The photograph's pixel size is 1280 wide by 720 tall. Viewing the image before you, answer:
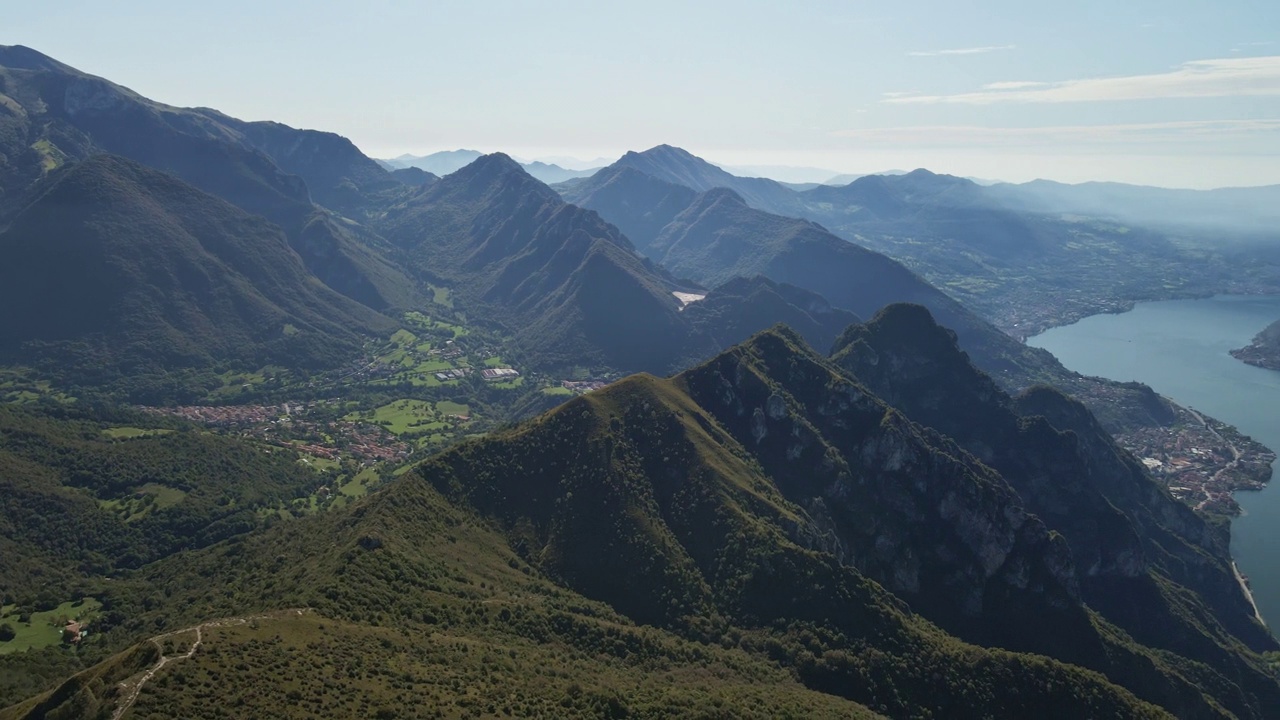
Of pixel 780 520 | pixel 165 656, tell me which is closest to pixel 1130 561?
pixel 780 520

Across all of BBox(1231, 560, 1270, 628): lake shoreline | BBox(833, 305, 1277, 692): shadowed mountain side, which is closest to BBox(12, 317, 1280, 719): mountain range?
BBox(833, 305, 1277, 692): shadowed mountain side

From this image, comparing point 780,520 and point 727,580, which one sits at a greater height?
point 780,520

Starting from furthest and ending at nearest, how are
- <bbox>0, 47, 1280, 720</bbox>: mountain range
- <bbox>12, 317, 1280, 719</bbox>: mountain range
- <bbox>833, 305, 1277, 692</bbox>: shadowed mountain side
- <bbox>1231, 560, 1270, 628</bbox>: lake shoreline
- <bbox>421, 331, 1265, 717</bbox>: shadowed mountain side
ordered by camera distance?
<bbox>1231, 560, 1270, 628</bbox>: lake shoreline < <bbox>833, 305, 1277, 692</bbox>: shadowed mountain side < <bbox>421, 331, 1265, 717</bbox>: shadowed mountain side < <bbox>12, 317, 1280, 719</bbox>: mountain range < <bbox>0, 47, 1280, 720</bbox>: mountain range

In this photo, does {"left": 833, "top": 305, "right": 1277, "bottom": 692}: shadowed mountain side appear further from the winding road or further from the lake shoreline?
the winding road

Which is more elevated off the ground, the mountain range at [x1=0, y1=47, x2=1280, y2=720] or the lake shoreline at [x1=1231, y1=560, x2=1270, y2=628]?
the mountain range at [x1=0, y1=47, x2=1280, y2=720]

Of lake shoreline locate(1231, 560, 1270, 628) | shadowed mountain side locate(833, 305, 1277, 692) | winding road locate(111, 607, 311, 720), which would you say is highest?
winding road locate(111, 607, 311, 720)

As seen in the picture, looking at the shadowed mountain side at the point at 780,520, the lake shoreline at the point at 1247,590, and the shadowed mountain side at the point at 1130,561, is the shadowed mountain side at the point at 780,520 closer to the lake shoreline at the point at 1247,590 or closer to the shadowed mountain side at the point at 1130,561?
the shadowed mountain side at the point at 1130,561

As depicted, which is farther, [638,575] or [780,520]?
[780,520]

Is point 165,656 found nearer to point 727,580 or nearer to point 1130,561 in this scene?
point 727,580

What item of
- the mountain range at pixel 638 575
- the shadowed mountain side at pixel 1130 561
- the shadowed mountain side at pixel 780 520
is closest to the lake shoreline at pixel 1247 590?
the shadowed mountain side at pixel 1130 561

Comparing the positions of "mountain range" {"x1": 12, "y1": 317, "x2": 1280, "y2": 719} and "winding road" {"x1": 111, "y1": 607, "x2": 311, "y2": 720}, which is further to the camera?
"mountain range" {"x1": 12, "y1": 317, "x2": 1280, "y2": 719}

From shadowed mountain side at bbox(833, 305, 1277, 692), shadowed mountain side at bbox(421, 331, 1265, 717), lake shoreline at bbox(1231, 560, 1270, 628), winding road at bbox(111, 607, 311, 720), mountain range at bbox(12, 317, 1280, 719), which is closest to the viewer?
winding road at bbox(111, 607, 311, 720)

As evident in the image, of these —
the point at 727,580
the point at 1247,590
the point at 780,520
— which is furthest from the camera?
the point at 1247,590
